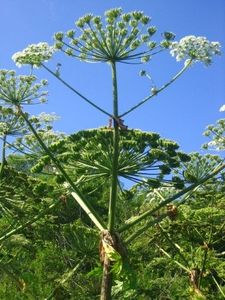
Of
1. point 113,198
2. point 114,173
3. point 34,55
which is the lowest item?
point 113,198

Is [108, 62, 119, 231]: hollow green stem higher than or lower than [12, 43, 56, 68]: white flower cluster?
lower

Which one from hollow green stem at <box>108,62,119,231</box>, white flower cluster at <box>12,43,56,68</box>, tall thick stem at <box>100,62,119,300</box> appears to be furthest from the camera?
white flower cluster at <box>12,43,56,68</box>

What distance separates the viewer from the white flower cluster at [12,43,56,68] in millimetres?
7770

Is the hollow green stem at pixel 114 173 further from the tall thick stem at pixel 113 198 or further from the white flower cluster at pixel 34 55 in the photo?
the white flower cluster at pixel 34 55

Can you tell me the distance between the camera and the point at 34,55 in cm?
779

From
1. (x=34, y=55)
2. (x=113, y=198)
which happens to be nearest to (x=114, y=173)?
(x=113, y=198)

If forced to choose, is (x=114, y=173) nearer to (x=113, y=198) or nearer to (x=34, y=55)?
(x=113, y=198)

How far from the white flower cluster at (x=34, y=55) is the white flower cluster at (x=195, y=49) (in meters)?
1.69

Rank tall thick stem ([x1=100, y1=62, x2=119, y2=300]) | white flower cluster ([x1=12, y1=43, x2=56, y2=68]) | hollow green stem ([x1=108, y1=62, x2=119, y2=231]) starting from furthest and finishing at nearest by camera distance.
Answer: white flower cluster ([x1=12, y1=43, x2=56, y2=68])
hollow green stem ([x1=108, y1=62, x2=119, y2=231])
tall thick stem ([x1=100, y1=62, x2=119, y2=300])

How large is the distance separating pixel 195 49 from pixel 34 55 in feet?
7.25

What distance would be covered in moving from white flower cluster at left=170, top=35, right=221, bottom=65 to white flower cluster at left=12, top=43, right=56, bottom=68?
5.56 ft

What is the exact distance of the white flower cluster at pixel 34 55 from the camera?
7.77 metres

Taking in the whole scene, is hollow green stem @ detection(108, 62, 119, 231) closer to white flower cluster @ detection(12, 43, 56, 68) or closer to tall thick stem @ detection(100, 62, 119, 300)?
tall thick stem @ detection(100, 62, 119, 300)

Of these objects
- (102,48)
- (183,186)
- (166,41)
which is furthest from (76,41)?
(183,186)
